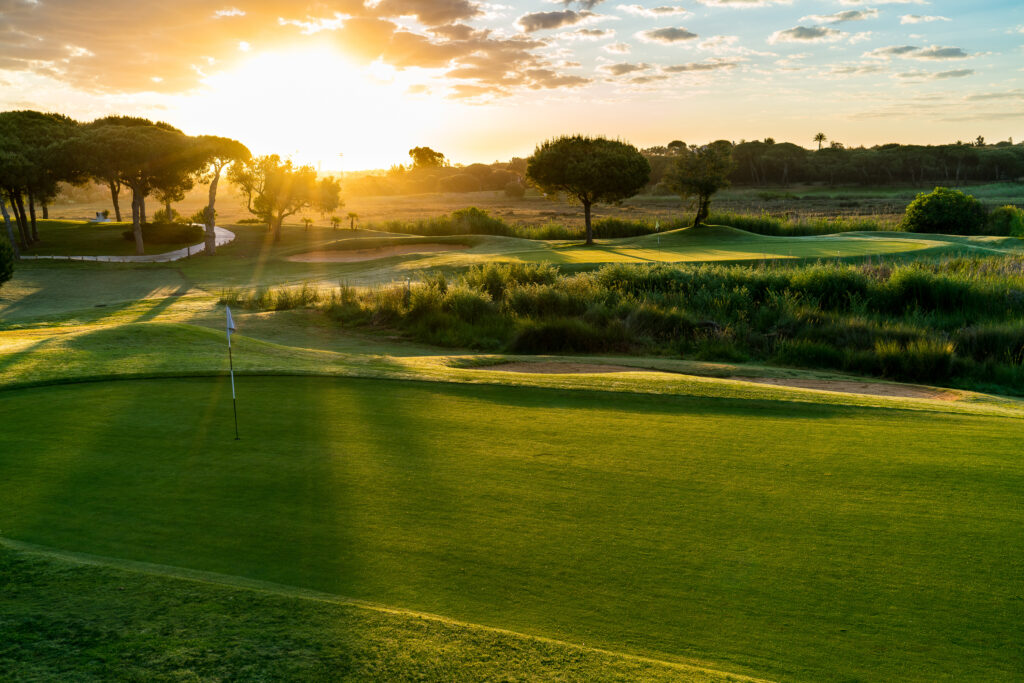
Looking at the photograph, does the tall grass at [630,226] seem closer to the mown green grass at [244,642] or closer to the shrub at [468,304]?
the shrub at [468,304]

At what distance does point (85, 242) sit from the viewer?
47.6 m

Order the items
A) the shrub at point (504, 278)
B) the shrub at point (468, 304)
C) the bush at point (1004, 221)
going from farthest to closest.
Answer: the bush at point (1004, 221), the shrub at point (504, 278), the shrub at point (468, 304)

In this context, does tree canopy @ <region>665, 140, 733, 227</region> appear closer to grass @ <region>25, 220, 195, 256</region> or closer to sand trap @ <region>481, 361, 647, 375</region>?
sand trap @ <region>481, 361, 647, 375</region>

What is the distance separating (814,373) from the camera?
48.3 feet

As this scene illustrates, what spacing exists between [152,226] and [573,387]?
49.0m

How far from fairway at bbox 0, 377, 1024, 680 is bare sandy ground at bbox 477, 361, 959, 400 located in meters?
5.27

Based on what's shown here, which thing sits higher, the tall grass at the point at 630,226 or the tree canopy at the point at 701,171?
the tree canopy at the point at 701,171

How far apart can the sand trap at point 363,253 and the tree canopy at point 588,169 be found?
22.6 ft

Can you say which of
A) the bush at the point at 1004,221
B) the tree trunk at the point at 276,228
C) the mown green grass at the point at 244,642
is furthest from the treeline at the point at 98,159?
the bush at the point at 1004,221

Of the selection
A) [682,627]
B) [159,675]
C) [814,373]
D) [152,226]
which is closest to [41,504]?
[159,675]

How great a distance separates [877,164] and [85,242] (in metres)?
106

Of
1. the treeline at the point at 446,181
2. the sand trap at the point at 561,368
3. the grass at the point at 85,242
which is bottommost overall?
the sand trap at the point at 561,368

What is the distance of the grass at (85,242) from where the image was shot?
45250 mm

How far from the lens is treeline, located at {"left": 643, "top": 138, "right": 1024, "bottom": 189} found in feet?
349
